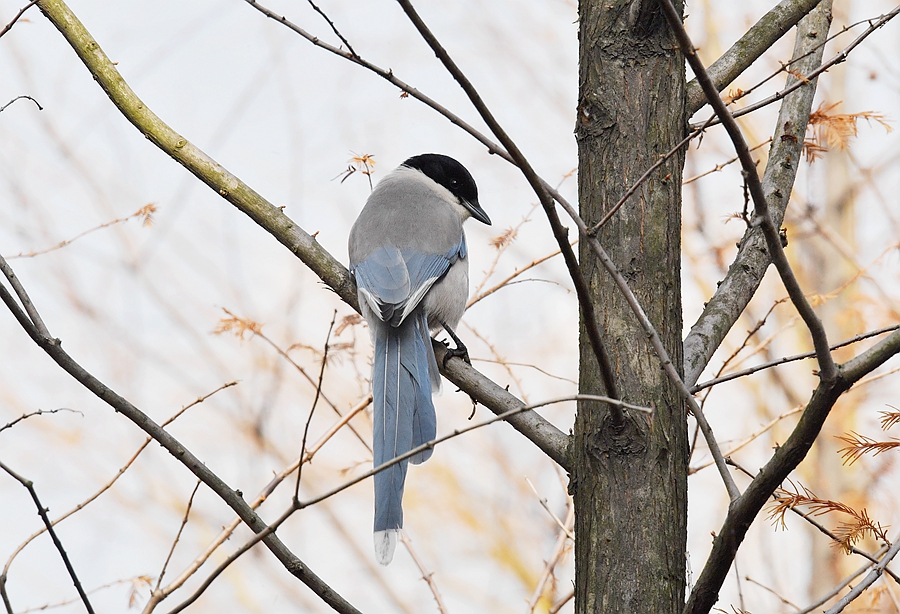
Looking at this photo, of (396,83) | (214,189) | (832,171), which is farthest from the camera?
(832,171)

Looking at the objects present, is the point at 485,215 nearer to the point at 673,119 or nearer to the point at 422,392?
the point at 422,392

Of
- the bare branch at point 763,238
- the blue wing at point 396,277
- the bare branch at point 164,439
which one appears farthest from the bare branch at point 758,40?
the bare branch at point 164,439

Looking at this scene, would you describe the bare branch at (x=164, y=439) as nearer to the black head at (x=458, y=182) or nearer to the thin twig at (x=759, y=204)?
the thin twig at (x=759, y=204)

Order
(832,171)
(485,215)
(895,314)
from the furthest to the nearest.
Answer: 1. (832,171)
2. (895,314)
3. (485,215)

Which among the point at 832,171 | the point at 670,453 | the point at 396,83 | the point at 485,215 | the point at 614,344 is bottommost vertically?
the point at 670,453

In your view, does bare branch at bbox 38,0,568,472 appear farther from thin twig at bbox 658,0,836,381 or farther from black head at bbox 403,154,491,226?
black head at bbox 403,154,491,226

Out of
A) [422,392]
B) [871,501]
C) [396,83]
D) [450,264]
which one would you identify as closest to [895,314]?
[871,501]

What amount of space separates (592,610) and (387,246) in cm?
174

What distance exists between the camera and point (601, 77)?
1975 millimetres

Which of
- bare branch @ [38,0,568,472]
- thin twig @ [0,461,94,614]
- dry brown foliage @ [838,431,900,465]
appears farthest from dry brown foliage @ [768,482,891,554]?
thin twig @ [0,461,94,614]

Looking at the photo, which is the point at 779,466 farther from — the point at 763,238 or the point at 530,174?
the point at 763,238

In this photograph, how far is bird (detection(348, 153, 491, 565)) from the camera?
7.72 ft

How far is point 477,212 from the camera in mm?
3881

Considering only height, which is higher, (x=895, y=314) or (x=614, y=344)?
(x=895, y=314)
